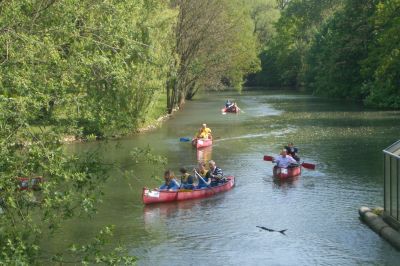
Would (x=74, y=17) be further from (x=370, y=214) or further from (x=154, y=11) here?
(x=154, y=11)

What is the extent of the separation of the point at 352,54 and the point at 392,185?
5046 cm

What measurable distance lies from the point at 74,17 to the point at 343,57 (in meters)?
58.8

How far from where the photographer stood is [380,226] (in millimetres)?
18734

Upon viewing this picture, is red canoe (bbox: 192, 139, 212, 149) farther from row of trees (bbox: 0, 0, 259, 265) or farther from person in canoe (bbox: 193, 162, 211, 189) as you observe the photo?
row of trees (bbox: 0, 0, 259, 265)

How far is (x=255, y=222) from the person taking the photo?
2075 centimetres

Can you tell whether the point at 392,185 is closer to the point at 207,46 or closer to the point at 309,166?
the point at 309,166

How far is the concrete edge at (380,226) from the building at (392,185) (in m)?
0.21

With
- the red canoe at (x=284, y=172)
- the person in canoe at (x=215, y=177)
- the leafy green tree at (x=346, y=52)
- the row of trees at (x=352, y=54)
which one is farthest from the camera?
the leafy green tree at (x=346, y=52)

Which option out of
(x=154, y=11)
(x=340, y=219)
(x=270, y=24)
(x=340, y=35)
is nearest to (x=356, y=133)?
(x=154, y=11)

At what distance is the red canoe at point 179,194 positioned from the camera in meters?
22.7

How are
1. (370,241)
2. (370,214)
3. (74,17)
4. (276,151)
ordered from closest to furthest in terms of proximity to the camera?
(74,17) < (370,241) < (370,214) < (276,151)

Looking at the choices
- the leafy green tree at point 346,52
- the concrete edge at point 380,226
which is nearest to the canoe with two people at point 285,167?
the concrete edge at point 380,226

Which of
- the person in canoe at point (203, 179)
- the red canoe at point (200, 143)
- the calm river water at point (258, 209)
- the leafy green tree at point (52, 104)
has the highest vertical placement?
the leafy green tree at point (52, 104)

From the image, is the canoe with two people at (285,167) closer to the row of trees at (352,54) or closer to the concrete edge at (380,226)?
the concrete edge at (380,226)
